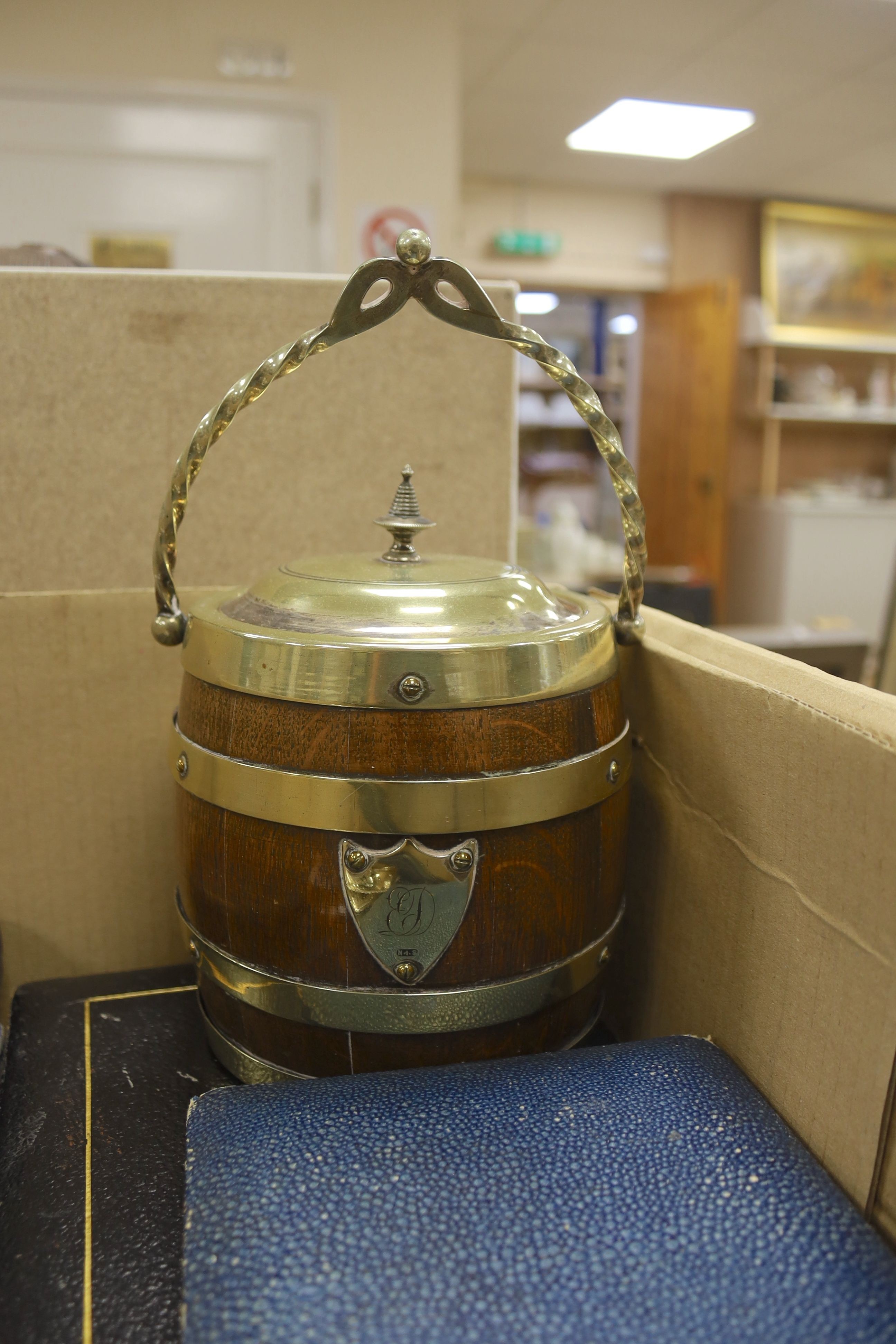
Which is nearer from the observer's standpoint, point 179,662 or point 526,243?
point 179,662

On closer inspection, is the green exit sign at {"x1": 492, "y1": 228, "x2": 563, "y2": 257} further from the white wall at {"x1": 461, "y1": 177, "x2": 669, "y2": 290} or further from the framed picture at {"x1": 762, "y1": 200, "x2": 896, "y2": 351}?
the framed picture at {"x1": 762, "y1": 200, "x2": 896, "y2": 351}

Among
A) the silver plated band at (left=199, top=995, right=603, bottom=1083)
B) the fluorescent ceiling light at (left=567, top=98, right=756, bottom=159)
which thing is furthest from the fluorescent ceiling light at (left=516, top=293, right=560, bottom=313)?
the silver plated band at (left=199, top=995, right=603, bottom=1083)

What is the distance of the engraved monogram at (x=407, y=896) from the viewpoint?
541 millimetres

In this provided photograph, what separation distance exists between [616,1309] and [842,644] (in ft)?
6.40

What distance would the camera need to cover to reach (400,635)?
549 mm

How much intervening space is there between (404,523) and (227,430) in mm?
299

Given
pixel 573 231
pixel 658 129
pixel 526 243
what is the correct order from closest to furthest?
pixel 658 129 → pixel 526 243 → pixel 573 231

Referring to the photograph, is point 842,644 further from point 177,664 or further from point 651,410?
point 651,410

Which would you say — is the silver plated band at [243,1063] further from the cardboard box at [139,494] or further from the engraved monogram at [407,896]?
the cardboard box at [139,494]

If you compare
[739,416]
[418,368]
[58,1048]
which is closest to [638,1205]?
[58,1048]

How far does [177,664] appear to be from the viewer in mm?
832

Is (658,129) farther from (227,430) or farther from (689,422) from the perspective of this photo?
(227,430)

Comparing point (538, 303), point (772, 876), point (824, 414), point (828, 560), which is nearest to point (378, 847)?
point (772, 876)

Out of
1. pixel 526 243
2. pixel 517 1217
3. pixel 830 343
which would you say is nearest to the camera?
pixel 517 1217
